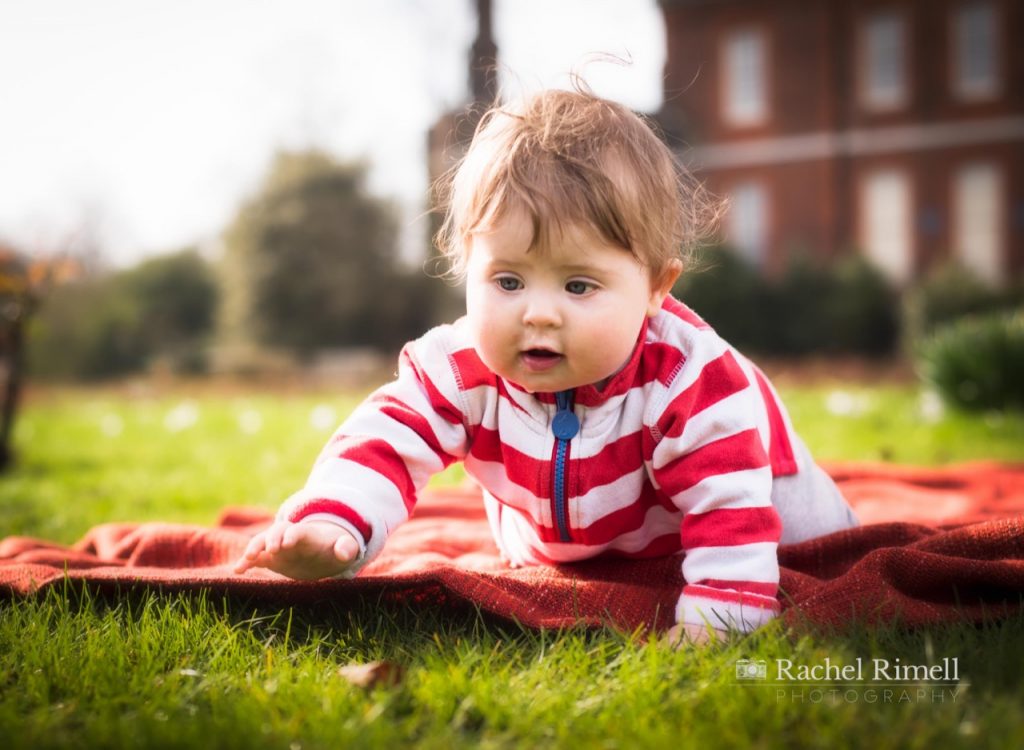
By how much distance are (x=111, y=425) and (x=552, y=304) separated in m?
6.43

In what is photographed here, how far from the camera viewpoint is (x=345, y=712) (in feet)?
5.09

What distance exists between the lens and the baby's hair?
1918mm

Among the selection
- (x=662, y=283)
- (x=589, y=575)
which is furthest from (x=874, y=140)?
(x=589, y=575)

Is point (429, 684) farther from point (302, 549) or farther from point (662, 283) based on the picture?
point (662, 283)

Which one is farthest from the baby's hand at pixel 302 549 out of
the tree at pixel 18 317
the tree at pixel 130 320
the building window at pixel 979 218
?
the building window at pixel 979 218

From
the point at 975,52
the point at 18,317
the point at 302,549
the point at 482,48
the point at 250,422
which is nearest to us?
the point at 302,549

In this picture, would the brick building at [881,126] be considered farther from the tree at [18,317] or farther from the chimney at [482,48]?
the tree at [18,317]

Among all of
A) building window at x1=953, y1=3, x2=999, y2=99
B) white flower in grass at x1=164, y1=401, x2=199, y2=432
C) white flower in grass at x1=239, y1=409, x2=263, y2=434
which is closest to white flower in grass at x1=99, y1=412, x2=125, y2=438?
white flower in grass at x1=164, y1=401, x2=199, y2=432

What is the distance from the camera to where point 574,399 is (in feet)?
7.03

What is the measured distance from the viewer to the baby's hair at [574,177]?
1918mm

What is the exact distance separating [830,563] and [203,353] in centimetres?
1529

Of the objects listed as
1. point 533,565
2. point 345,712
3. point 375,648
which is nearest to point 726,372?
point 533,565

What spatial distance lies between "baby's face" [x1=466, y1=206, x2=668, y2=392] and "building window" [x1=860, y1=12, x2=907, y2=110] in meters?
18.5

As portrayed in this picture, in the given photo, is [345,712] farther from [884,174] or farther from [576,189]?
[884,174]
